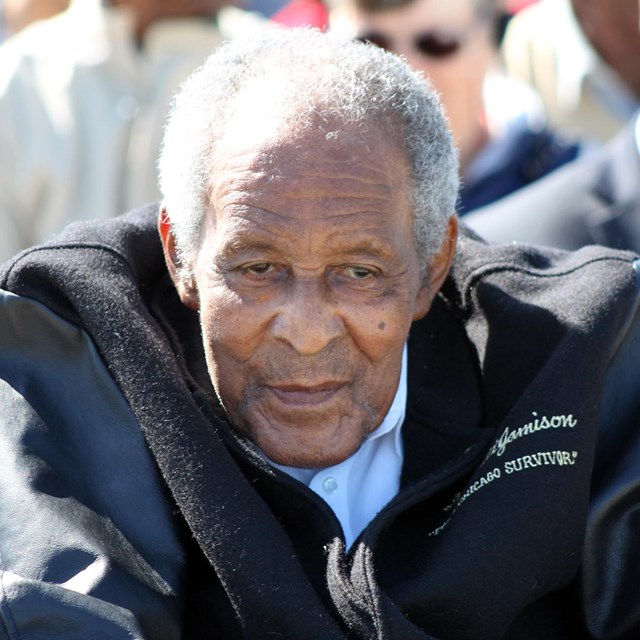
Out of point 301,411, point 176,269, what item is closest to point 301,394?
point 301,411

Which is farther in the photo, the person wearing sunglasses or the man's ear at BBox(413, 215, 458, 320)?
the person wearing sunglasses

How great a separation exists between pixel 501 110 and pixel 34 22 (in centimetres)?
204

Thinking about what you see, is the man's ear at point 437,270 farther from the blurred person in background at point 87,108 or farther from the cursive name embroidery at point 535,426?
the blurred person in background at point 87,108

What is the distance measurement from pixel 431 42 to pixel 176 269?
225cm

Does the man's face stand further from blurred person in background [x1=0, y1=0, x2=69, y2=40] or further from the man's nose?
blurred person in background [x1=0, y1=0, x2=69, y2=40]

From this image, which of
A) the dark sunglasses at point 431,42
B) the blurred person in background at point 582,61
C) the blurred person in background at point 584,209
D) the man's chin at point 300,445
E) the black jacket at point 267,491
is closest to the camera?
the black jacket at point 267,491

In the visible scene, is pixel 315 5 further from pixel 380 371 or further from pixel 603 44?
pixel 380 371

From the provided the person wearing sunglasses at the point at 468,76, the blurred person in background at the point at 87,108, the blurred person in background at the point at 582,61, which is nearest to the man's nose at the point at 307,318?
the blurred person in background at the point at 87,108

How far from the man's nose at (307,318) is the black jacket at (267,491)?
22 cm

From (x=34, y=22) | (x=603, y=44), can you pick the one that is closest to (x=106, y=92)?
(x=34, y=22)

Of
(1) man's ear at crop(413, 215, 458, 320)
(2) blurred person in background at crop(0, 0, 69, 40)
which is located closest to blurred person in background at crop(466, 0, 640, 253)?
(1) man's ear at crop(413, 215, 458, 320)

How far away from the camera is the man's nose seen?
246 centimetres

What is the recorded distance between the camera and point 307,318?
2.47 meters

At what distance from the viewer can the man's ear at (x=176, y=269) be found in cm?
268
